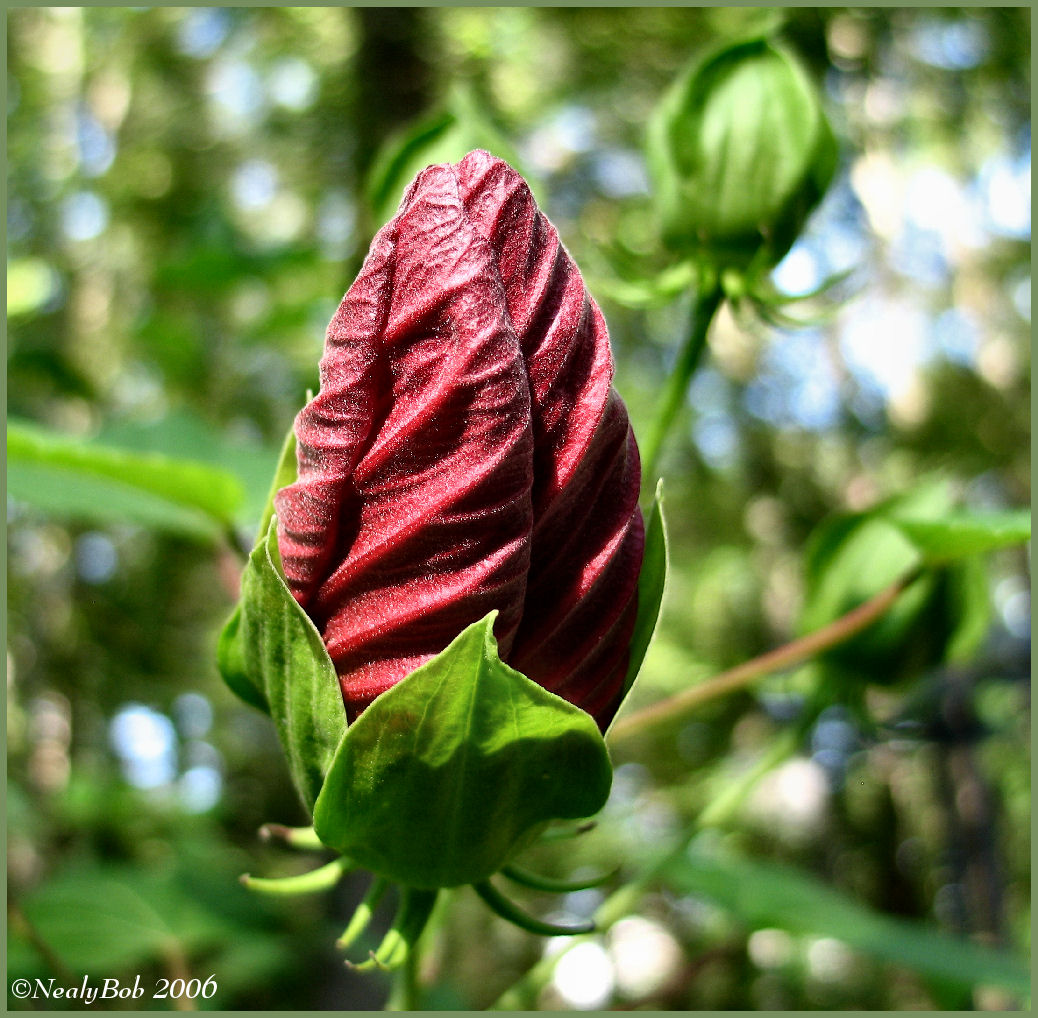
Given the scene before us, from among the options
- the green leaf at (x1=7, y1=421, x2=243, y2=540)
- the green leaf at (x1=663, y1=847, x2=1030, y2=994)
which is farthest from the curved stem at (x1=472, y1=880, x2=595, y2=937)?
the green leaf at (x1=663, y1=847, x2=1030, y2=994)

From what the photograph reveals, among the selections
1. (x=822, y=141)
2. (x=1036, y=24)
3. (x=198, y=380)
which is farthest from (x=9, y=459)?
(x=198, y=380)

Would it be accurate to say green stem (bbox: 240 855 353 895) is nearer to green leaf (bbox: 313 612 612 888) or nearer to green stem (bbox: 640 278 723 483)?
green leaf (bbox: 313 612 612 888)

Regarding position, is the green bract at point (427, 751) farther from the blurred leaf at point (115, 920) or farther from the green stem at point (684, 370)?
the blurred leaf at point (115, 920)

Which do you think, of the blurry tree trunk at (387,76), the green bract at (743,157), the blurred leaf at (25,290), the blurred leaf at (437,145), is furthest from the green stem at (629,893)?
the blurry tree trunk at (387,76)

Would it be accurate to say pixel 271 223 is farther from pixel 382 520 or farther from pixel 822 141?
pixel 382 520

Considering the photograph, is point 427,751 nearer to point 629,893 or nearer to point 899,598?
point 629,893

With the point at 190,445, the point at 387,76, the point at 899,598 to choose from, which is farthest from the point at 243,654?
A: the point at 387,76
